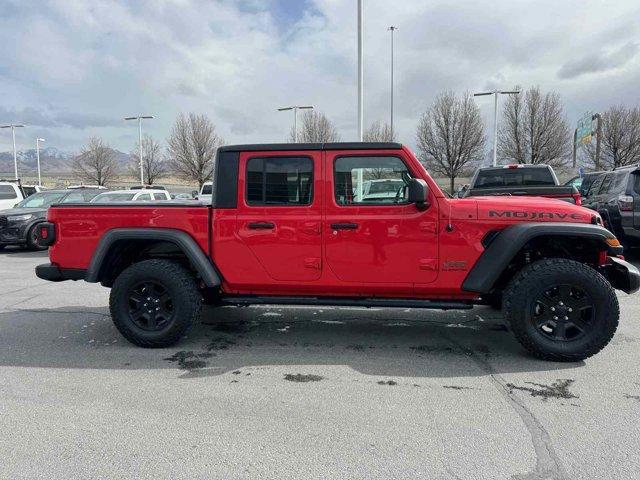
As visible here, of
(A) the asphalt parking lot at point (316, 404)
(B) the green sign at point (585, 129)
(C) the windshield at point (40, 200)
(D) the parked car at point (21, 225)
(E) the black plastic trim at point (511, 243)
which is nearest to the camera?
(A) the asphalt parking lot at point (316, 404)

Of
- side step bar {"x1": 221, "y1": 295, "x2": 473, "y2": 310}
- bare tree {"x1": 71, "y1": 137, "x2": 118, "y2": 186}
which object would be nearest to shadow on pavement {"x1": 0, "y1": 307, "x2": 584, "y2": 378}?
side step bar {"x1": 221, "y1": 295, "x2": 473, "y2": 310}

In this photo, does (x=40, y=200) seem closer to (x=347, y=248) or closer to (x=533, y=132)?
(x=347, y=248)

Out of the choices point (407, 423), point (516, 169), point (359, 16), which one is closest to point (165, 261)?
point (407, 423)

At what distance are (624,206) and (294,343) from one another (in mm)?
7132

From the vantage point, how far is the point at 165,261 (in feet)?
15.3

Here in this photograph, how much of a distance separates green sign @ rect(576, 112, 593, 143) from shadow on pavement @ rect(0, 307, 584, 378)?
95.6 feet

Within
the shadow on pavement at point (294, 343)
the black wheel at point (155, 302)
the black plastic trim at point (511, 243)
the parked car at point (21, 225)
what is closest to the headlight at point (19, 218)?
the parked car at point (21, 225)

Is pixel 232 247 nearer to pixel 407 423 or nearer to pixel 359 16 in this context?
pixel 407 423

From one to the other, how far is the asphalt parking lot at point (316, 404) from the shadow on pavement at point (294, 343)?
0.08ft

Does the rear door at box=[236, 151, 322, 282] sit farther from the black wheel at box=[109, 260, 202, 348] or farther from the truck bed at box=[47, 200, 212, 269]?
the black wheel at box=[109, 260, 202, 348]

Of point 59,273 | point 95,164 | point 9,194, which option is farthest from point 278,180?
point 95,164

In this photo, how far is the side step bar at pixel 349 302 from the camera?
14.2 ft

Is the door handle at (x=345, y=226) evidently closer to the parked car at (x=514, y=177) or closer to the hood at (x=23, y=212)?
the parked car at (x=514, y=177)

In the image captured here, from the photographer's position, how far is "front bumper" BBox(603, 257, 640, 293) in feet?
14.0
